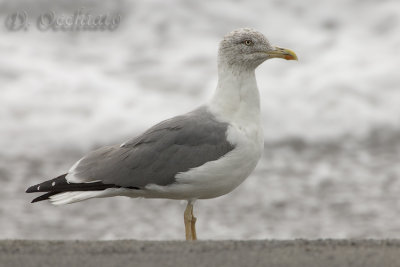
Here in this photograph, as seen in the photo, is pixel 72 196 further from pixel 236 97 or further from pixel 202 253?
pixel 202 253

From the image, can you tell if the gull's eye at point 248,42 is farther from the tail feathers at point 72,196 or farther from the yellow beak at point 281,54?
the tail feathers at point 72,196

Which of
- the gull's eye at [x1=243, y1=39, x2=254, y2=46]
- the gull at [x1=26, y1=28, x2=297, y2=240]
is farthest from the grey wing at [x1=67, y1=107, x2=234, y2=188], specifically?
the gull's eye at [x1=243, y1=39, x2=254, y2=46]

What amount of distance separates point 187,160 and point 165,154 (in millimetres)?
146

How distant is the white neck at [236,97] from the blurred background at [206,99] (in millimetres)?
1845

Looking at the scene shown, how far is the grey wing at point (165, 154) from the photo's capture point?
4.93 metres

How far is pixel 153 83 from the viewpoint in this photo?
1083 cm

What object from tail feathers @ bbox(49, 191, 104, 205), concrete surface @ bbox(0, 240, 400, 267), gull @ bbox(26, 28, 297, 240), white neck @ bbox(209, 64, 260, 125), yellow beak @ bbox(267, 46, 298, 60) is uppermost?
yellow beak @ bbox(267, 46, 298, 60)

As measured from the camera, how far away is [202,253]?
12.8 feet

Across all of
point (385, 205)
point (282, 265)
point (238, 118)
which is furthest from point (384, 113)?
point (282, 265)

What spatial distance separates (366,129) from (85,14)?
18.2ft

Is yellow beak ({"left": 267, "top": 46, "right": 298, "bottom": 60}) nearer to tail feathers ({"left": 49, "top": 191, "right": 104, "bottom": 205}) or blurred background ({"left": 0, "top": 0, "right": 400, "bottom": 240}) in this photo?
tail feathers ({"left": 49, "top": 191, "right": 104, "bottom": 205})

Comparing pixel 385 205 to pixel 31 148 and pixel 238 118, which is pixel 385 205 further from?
pixel 31 148

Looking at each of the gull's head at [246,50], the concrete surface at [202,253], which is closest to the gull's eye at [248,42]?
the gull's head at [246,50]

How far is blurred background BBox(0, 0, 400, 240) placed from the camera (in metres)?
7.08
